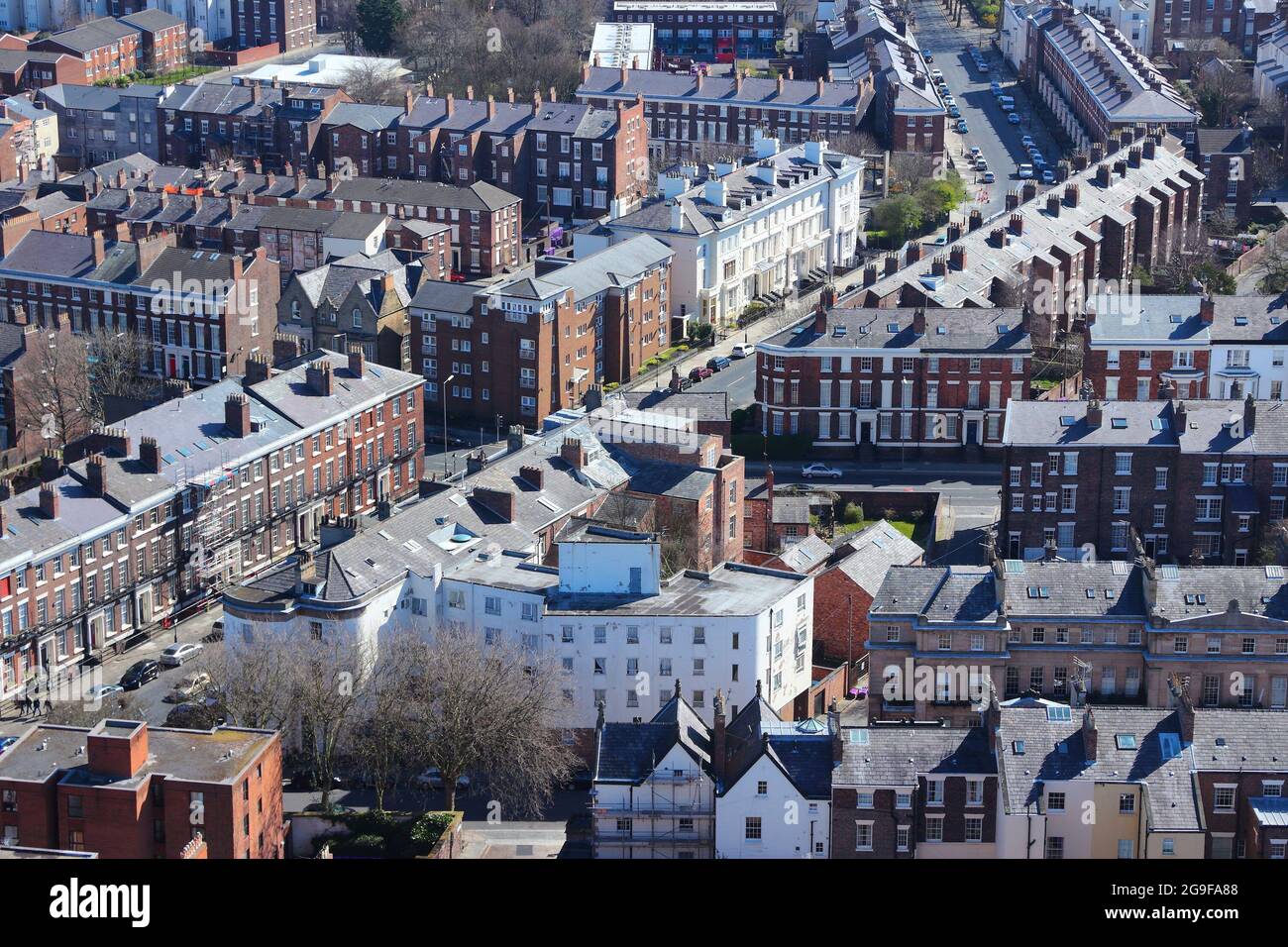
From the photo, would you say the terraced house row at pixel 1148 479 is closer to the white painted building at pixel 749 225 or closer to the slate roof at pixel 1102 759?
the slate roof at pixel 1102 759

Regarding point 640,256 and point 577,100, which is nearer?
point 640,256

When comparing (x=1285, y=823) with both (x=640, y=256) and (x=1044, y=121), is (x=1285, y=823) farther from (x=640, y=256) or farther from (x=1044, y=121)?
(x=1044, y=121)

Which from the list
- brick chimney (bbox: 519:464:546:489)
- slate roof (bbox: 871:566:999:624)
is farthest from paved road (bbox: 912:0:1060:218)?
slate roof (bbox: 871:566:999:624)

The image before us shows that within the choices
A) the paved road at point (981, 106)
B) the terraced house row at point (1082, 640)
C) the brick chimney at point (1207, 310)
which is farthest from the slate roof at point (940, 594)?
the paved road at point (981, 106)

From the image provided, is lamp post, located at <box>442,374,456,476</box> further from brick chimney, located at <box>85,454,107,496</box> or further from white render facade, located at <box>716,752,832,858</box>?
white render facade, located at <box>716,752,832,858</box>

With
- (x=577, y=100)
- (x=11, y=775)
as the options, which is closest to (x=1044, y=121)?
(x=577, y=100)

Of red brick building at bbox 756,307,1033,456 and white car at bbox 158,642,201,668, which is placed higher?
red brick building at bbox 756,307,1033,456

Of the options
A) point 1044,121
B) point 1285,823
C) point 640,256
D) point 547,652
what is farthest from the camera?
point 1044,121
